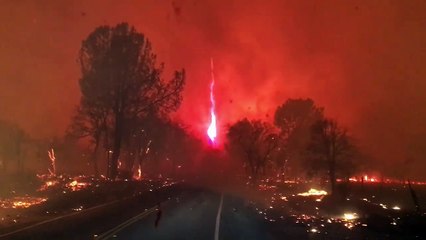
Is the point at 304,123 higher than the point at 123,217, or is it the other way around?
the point at 304,123

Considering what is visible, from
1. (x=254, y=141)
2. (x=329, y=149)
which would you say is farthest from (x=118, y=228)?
(x=254, y=141)

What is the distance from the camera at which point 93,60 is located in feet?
183

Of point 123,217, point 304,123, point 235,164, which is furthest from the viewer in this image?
point 235,164

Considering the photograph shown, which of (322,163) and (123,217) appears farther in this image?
(322,163)

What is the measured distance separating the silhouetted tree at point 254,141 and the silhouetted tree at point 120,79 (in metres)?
40.6

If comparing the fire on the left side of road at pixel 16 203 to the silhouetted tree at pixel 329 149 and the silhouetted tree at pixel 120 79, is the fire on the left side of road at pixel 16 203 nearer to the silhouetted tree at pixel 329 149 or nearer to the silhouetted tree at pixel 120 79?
the silhouetted tree at pixel 120 79

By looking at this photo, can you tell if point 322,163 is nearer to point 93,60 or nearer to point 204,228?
point 93,60

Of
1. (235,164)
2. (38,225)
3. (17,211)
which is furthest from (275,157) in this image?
(38,225)

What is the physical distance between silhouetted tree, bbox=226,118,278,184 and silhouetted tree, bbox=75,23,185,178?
4062 cm

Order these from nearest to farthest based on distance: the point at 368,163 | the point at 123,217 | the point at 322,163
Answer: the point at 123,217, the point at 322,163, the point at 368,163

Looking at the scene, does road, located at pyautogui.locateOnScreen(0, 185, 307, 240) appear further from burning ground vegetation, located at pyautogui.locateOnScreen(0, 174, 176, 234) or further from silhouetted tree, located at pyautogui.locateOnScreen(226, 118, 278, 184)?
silhouetted tree, located at pyautogui.locateOnScreen(226, 118, 278, 184)

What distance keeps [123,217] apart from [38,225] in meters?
5.49

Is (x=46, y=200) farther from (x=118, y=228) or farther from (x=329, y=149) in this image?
(x=329, y=149)

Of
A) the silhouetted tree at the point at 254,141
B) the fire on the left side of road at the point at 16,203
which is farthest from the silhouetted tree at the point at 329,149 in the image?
the fire on the left side of road at the point at 16,203
